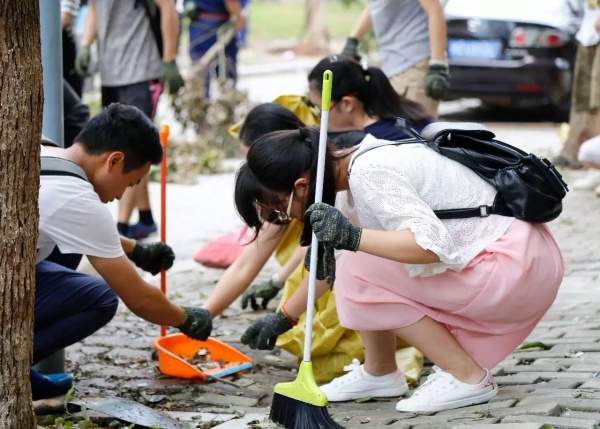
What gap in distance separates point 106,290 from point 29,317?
2.80 ft

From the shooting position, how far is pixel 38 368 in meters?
3.96

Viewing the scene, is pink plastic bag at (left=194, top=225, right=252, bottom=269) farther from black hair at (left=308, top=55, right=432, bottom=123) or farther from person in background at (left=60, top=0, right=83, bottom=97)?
person in background at (left=60, top=0, right=83, bottom=97)

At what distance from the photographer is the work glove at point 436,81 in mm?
5559

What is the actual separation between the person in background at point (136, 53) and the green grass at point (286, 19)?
666 inches

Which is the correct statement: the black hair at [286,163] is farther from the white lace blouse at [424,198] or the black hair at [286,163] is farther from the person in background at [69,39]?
the person in background at [69,39]

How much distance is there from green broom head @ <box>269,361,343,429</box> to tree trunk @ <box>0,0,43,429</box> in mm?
796

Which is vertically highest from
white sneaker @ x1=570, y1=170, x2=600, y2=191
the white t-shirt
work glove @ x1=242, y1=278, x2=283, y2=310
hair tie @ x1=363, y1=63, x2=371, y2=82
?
hair tie @ x1=363, y1=63, x2=371, y2=82

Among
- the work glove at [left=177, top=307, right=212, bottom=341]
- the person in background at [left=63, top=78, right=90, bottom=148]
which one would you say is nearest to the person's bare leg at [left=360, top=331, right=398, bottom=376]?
the work glove at [left=177, top=307, right=212, bottom=341]

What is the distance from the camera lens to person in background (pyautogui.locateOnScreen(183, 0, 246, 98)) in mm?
9930

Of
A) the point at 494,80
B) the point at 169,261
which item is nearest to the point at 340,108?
the point at 169,261

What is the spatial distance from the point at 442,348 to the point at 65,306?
1.35 meters

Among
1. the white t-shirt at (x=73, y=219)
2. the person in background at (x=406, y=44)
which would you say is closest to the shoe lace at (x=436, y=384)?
the white t-shirt at (x=73, y=219)

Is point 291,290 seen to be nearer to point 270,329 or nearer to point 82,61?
point 270,329

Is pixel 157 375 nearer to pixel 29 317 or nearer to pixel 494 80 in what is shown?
pixel 29 317
